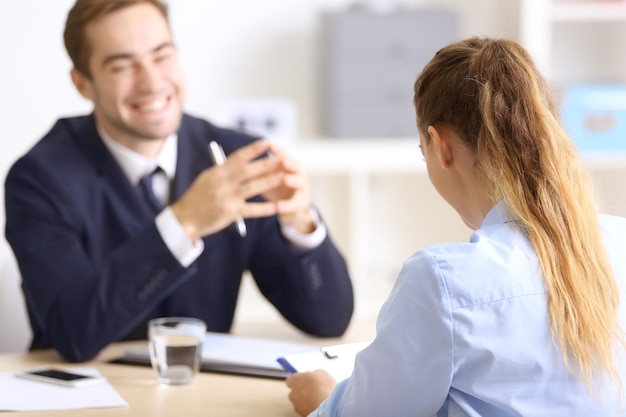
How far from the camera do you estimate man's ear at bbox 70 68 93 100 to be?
7.14 feet

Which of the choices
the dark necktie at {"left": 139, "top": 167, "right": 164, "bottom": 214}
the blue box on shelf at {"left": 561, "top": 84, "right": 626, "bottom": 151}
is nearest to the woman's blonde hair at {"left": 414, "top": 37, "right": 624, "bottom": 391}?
the dark necktie at {"left": 139, "top": 167, "right": 164, "bottom": 214}

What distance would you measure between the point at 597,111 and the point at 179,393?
216 centimetres

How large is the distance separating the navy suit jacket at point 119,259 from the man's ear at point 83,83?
0.27ft

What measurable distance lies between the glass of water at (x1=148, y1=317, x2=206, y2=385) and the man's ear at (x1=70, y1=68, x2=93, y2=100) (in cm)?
74

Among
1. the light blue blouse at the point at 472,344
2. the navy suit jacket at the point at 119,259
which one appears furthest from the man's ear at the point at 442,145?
the navy suit jacket at the point at 119,259

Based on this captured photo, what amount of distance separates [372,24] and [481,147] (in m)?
2.11

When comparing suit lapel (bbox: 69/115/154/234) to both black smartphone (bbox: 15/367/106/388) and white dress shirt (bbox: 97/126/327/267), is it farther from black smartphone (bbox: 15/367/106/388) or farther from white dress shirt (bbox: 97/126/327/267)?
black smartphone (bbox: 15/367/106/388)

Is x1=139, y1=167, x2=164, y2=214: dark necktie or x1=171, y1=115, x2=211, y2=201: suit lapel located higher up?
x1=171, y1=115, x2=211, y2=201: suit lapel

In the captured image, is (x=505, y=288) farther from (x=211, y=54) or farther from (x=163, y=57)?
(x=211, y=54)

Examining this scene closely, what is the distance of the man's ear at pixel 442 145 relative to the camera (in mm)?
1277

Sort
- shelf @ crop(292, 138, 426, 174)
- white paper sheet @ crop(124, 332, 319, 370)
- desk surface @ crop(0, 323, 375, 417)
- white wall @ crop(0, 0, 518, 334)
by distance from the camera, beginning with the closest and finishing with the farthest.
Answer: desk surface @ crop(0, 323, 375, 417) → white paper sheet @ crop(124, 332, 319, 370) → shelf @ crop(292, 138, 426, 174) → white wall @ crop(0, 0, 518, 334)

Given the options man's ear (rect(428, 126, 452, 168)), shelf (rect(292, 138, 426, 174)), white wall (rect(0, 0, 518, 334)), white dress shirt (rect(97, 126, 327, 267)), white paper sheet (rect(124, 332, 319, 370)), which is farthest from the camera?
white wall (rect(0, 0, 518, 334))

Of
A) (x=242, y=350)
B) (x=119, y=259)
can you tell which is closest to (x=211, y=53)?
(x=119, y=259)

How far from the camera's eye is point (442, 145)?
50.3 inches
